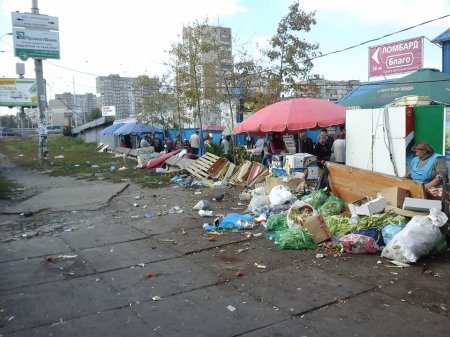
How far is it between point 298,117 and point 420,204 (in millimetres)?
4897

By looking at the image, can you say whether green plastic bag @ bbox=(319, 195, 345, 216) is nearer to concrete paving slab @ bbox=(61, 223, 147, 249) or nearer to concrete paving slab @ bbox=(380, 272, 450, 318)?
concrete paving slab @ bbox=(380, 272, 450, 318)

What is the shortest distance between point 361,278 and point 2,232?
21.5 ft

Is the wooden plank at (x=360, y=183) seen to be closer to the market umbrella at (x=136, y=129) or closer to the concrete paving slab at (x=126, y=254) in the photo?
the concrete paving slab at (x=126, y=254)

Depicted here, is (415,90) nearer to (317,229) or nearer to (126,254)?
(317,229)

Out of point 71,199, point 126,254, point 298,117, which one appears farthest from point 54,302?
point 298,117

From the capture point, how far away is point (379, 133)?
29.0 ft

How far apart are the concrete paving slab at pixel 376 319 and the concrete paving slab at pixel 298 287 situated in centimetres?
19

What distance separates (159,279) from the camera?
497 cm

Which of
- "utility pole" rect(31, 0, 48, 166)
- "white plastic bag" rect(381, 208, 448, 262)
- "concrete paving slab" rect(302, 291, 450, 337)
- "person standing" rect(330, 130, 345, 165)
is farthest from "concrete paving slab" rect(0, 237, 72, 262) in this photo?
"utility pole" rect(31, 0, 48, 166)

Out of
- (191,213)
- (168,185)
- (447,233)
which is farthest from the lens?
(168,185)

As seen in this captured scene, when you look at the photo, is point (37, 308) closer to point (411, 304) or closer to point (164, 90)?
point (411, 304)

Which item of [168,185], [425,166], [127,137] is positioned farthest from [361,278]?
[127,137]

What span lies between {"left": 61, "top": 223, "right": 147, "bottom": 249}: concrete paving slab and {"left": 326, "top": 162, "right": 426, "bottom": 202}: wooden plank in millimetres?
3872

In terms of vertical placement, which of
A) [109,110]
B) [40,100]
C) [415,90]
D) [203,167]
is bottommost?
[203,167]
